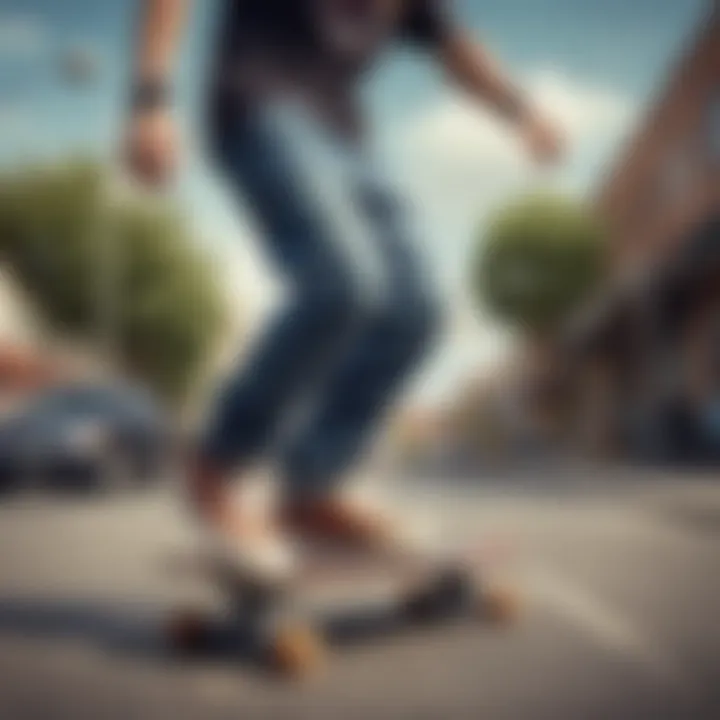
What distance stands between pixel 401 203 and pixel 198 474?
0.38m

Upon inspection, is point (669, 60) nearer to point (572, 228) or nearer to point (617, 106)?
point (617, 106)

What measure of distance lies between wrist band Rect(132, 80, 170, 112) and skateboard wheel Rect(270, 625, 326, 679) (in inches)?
23.2

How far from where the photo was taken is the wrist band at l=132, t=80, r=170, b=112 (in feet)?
3.64

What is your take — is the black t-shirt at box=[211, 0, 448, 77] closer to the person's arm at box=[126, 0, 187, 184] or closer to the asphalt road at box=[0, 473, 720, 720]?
the person's arm at box=[126, 0, 187, 184]

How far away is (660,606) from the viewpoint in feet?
3.65

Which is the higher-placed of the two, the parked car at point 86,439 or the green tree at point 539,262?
the green tree at point 539,262

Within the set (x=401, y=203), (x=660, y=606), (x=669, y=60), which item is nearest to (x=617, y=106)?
(x=669, y=60)

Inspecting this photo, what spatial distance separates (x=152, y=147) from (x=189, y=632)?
532 mm

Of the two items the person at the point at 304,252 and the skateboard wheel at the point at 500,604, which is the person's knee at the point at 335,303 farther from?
the skateboard wheel at the point at 500,604

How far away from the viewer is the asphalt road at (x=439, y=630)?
1042 millimetres

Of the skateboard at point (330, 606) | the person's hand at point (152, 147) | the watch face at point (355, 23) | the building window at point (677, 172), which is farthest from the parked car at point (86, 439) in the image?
the building window at point (677, 172)

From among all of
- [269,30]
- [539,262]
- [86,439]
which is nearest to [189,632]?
[86,439]

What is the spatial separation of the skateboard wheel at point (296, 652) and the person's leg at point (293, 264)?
0.19m

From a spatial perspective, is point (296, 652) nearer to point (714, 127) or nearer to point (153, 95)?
point (153, 95)
